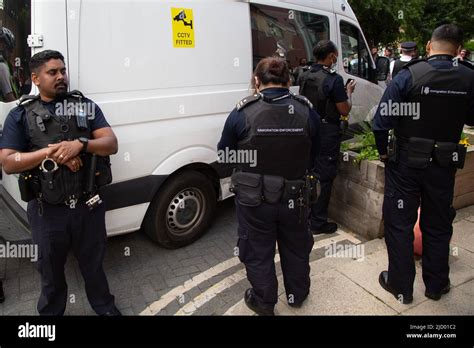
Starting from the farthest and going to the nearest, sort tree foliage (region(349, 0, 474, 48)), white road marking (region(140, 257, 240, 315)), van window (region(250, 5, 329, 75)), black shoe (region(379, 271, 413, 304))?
tree foliage (region(349, 0, 474, 48))
van window (region(250, 5, 329, 75))
white road marking (region(140, 257, 240, 315))
black shoe (region(379, 271, 413, 304))

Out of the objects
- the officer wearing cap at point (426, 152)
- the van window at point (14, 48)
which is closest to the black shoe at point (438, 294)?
the officer wearing cap at point (426, 152)

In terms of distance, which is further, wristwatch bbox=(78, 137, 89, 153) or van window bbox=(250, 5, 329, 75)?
van window bbox=(250, 5, 329, 75)

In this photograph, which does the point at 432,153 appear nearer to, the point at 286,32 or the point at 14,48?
the point at 286,32

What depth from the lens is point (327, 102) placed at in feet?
12.1

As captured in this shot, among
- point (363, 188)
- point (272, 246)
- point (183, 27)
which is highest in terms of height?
point (183, 27)

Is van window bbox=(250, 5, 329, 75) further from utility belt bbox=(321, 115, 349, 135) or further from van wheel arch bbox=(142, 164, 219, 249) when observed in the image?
van wheel arch bbox=(142, 164, 219, 249)

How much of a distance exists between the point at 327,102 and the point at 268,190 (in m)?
1.63

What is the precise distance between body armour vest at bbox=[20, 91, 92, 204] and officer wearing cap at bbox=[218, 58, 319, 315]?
0.93 m

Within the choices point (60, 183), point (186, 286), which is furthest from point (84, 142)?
point (186, 286)

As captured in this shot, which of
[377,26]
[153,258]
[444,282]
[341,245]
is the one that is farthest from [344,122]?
[377,26]

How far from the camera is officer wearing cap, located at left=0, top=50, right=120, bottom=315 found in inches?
89.8

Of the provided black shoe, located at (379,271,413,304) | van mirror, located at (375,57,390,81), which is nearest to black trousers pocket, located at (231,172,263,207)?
black shoe, located at (379,271,413,304)

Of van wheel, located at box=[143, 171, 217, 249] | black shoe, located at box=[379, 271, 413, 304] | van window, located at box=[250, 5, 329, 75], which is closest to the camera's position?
black shoe, located at box=[379, 271, 413, 304]

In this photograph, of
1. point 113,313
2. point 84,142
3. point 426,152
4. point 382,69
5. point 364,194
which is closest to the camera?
point 84,142
